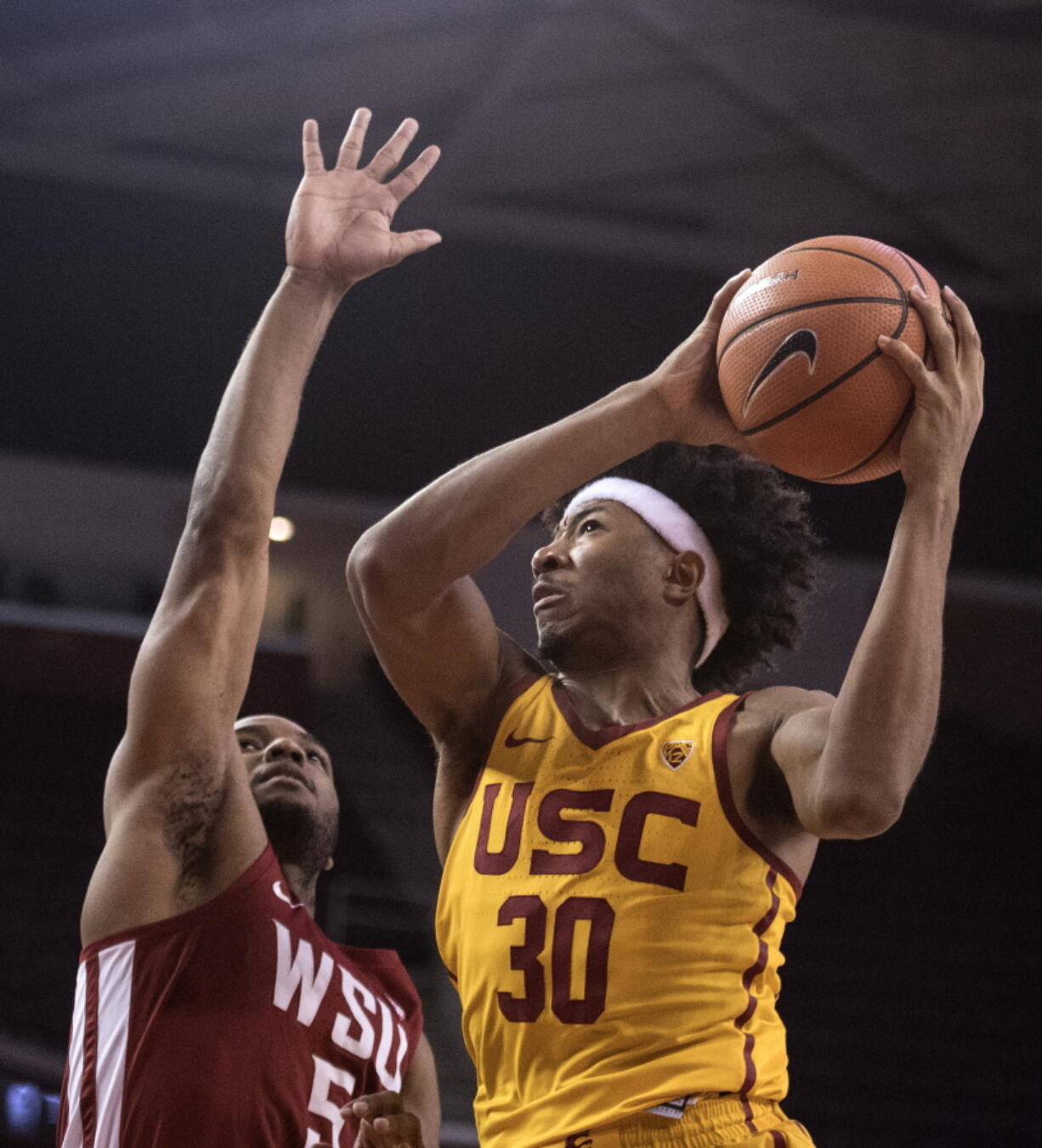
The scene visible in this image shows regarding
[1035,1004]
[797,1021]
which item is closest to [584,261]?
[797,1021]

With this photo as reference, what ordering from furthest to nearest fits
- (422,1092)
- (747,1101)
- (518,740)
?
1. (422,1092)
2. (518,740)
3. (747,1101)

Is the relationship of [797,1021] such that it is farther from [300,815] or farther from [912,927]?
[300,815]

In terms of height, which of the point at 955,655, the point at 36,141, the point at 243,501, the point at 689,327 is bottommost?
the point at 243,501

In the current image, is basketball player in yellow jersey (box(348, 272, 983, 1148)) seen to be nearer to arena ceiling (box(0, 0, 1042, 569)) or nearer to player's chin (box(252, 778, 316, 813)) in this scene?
player's chin (box(252, 778, 316, 813))

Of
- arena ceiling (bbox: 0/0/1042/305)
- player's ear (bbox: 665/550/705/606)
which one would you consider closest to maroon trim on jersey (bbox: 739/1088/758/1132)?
player's ear (bbox: 665/550/705/606)

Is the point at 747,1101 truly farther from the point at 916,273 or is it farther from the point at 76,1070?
the point at 916,273

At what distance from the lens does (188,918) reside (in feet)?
9.20

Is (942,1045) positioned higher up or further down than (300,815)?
further down

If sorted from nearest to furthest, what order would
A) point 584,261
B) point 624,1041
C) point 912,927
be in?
point 624,1041
point 584,261
point 912,927

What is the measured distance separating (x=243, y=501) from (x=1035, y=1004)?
33.3 feet

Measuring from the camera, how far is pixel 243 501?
2.72 meters

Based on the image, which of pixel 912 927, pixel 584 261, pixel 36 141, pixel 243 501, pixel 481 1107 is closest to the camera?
pixel 481 1107

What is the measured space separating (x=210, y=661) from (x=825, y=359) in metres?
1.25

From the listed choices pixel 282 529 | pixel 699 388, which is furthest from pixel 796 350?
pixel 282 529
